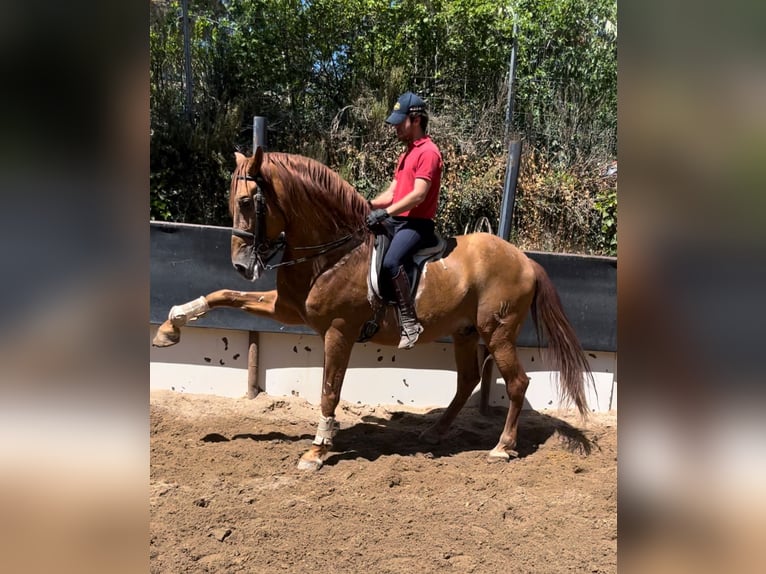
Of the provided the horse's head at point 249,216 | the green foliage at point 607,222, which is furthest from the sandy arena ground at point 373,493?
the green foliage at point 607,222

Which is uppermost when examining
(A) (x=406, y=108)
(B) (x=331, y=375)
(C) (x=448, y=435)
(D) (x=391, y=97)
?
(D) (x=391, y=97)

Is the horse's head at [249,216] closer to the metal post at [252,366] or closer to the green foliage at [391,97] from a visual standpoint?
the metal post at [252,366]

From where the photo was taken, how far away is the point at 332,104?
10.5 meters

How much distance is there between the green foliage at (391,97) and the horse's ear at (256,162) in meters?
4.47

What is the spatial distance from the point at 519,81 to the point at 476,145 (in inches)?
73.1

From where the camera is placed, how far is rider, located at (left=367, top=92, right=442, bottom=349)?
4.72m

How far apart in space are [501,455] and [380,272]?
1.84 metres

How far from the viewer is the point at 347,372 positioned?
19.8ft

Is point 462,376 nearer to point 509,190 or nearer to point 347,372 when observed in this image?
point 347,372

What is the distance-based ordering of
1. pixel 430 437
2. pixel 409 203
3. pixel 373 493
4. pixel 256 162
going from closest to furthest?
pixel 373 493 → pixel 256 162 → pixel 409 203 → pixel 430 437

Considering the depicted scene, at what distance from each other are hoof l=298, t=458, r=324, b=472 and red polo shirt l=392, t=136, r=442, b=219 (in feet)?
6.77

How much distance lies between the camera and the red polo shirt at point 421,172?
187 inches

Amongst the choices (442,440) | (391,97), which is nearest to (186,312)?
(442,440)
